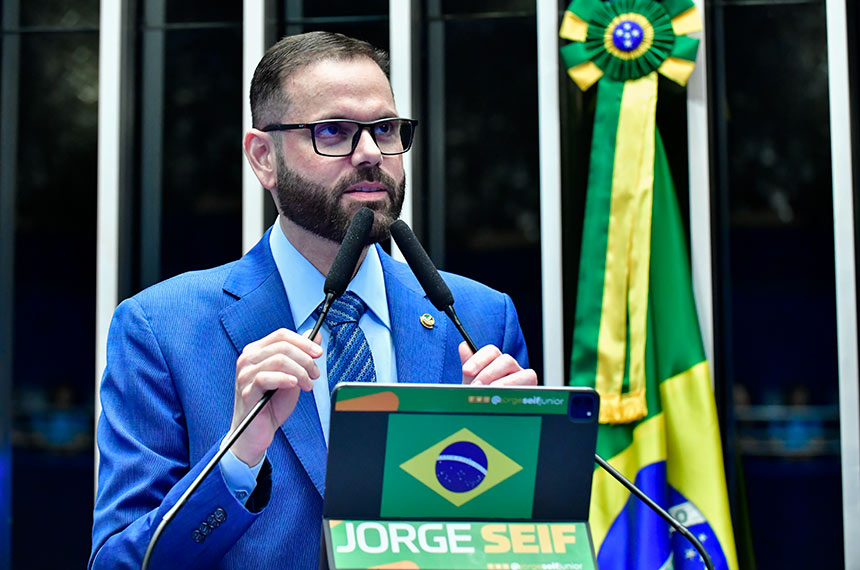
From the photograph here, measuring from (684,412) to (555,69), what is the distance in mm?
1326

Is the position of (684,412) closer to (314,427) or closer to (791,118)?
(791,118)

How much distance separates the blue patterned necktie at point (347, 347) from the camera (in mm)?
1787

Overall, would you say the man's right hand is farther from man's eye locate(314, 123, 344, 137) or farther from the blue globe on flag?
man's eye locate(314, 123, 344, 137)

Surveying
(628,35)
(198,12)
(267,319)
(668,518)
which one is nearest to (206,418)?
(267,319)

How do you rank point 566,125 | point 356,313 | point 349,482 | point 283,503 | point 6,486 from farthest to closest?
point 6,486 → point 566,125 → point 356,313 → point 283,503 → point 349,482

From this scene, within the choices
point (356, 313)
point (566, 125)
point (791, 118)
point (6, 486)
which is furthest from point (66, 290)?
point (791, 118)

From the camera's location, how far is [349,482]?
1146 millimetres

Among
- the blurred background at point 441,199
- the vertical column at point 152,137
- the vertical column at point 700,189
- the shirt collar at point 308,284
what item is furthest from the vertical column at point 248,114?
the shirt collar at point 308,284

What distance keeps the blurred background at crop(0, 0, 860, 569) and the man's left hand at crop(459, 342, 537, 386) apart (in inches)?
83.2

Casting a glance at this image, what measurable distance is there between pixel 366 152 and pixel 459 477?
0.77 metres

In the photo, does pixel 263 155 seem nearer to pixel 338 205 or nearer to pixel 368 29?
pixel 338 205

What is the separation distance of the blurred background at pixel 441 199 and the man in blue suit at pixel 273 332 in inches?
67.4

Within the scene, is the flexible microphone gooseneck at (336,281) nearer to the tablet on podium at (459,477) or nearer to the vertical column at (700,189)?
the tablet on podium at (459,477)

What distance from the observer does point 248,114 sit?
Answer: 370 cm
